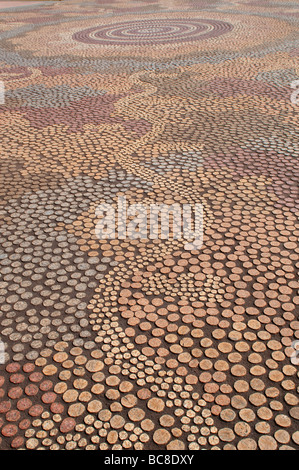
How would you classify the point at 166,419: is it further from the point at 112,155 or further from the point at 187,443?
the point at 112,155

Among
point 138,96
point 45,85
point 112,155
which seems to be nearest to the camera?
point 112,155

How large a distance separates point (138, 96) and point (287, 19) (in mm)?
5296

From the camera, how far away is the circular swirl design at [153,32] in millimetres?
7570

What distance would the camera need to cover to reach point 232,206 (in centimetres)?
290

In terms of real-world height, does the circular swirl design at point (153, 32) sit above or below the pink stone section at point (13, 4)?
below

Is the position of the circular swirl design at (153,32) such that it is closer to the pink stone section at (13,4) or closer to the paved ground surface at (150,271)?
the paved ground surface at (150,271)

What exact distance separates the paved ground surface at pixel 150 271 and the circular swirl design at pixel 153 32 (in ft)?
8.20

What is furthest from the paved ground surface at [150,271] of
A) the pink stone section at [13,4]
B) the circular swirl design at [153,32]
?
the pink stone section at [13,4]

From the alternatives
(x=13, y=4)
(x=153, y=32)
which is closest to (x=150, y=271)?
(x=153, y=32)

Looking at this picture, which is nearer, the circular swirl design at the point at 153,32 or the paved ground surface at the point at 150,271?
the paved ground surface at the point at 150,271

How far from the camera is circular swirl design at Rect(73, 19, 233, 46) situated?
7570 millimetres

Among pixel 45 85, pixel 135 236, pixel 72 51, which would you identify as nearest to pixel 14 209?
pixel 135 236

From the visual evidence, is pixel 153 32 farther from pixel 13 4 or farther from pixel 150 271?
pixel 150 271

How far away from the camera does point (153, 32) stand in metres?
8.15
